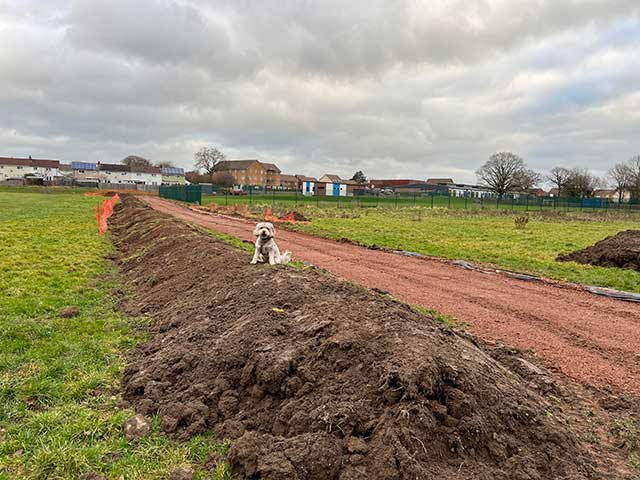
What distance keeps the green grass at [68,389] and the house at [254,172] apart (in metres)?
112

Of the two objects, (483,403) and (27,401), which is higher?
(483,403)

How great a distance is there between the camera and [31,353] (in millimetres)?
5188

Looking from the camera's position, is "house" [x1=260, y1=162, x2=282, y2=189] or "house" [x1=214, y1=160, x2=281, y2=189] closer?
"house" [x1=214, y1=160, x2=281, y2=189]

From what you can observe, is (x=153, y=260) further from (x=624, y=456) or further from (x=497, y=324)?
(x=624, y=456)

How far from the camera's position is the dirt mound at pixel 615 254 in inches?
487

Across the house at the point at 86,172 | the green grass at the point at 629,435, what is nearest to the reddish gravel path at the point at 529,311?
the green grass at the point at 629,435

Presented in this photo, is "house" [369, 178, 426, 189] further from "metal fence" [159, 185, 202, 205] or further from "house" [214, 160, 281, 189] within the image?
"metal fence" [159, 185, 202, 205]

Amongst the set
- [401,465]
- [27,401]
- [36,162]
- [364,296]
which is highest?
[36,162]

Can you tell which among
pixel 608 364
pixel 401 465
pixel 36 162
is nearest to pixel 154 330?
pixel 401 465

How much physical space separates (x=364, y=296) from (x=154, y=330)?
118 inches

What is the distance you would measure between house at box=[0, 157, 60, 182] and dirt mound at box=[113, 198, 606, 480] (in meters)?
127

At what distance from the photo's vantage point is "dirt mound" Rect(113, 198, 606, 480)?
2926 mm

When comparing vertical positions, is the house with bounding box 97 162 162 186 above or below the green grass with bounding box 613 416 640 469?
above

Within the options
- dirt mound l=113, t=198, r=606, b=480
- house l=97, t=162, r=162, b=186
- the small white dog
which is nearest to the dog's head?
the small white dog
